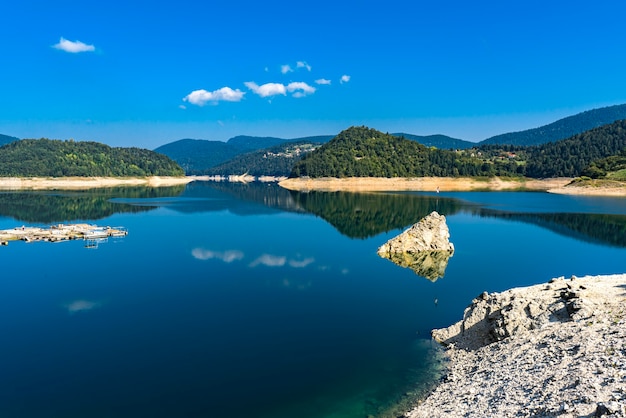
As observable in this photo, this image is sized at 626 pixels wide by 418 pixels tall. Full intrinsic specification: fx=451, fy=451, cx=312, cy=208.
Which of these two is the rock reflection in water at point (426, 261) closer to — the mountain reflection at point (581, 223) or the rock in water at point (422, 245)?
the rock in water at point (422, 245)

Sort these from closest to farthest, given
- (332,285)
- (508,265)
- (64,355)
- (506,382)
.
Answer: (506,382), (64,355), (332,285), (508,265)

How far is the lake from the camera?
Answer: 17672 mm

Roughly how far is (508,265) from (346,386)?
28336 millimetres

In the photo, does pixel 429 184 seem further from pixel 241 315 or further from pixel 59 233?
pixel 241 315

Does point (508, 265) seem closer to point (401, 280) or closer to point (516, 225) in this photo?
point (401, 280)

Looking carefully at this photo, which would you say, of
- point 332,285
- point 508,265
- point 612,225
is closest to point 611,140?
point 612,225

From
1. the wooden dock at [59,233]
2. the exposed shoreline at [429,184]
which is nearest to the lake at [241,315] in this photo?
the wooden dock at [59,233]

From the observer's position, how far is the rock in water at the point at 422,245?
44.8m

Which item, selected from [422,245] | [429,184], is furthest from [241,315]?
[429,184]

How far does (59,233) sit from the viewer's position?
56656 millimetres

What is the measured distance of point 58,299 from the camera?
30062 millimetres

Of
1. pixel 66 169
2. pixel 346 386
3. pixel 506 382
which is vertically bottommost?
pixel 346 386

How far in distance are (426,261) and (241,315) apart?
877 inches

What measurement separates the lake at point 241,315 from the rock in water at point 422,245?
178 cm
